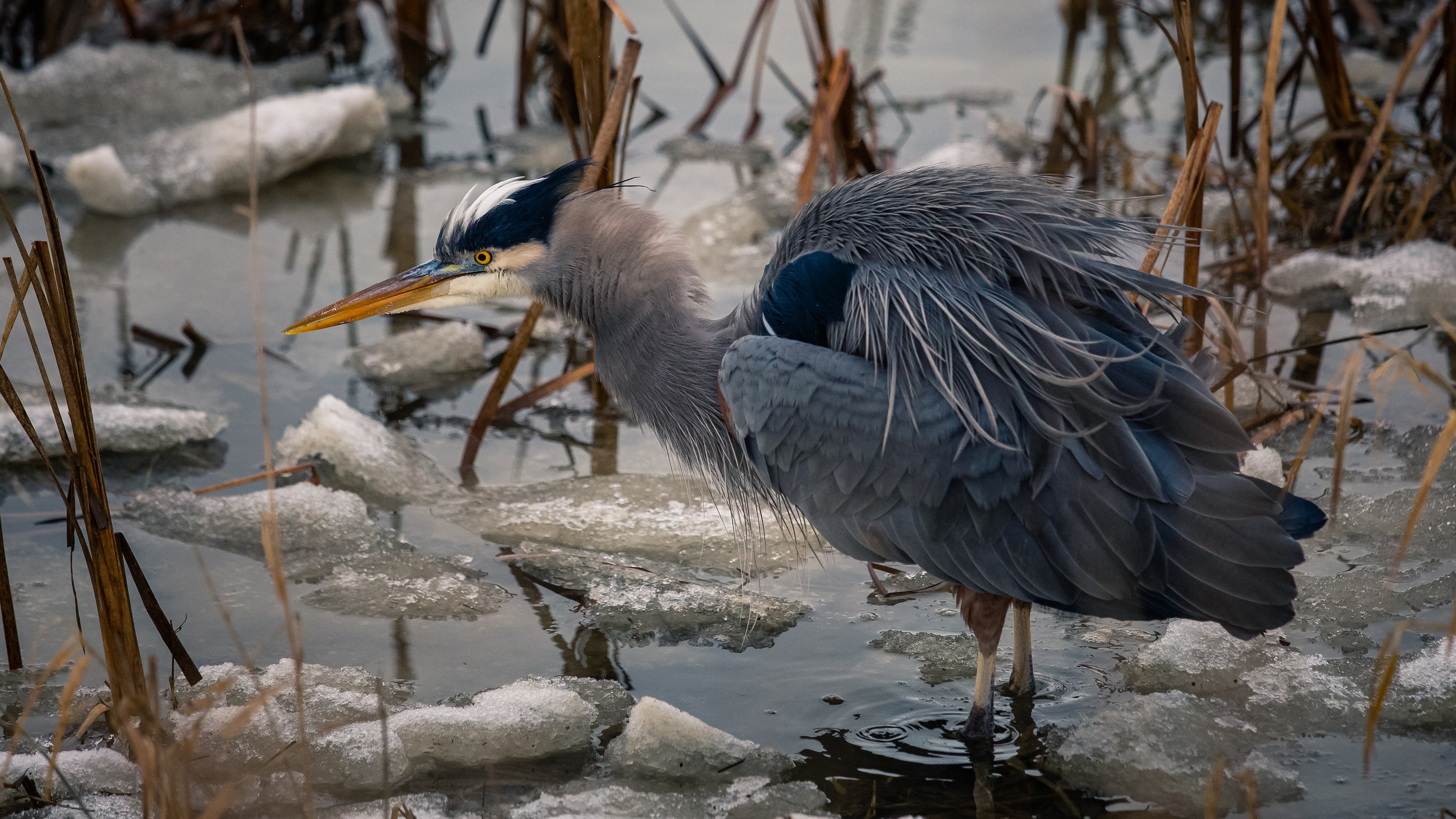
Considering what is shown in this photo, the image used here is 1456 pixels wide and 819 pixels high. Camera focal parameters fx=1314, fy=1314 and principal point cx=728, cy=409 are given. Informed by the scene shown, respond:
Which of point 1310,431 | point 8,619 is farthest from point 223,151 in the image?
point 1310,431

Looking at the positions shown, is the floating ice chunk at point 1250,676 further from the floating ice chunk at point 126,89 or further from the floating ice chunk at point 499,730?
the floating ice chunk at point 126,89

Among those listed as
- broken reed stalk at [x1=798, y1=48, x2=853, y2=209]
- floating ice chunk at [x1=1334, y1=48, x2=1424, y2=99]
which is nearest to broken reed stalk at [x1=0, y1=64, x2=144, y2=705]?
broken reed stalk at [x1=798, y1=48, x2=853, y2=209]

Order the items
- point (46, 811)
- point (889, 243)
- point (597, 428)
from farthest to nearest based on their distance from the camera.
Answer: point (597, 428)
point (889, 243)
point (46, 811)

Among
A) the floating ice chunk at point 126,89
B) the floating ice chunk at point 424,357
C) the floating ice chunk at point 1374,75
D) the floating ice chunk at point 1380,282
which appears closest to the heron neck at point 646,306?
the floating ice chunk at point 424,357

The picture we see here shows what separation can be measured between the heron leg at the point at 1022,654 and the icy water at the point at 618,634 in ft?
0.19

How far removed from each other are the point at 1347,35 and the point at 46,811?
744cm

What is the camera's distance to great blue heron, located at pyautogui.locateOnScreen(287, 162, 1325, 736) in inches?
98.1

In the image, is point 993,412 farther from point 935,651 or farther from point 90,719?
point 90,719

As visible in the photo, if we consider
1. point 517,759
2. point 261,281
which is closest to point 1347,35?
point 261,281

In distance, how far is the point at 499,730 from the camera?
257cm

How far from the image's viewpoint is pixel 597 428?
4172 mm

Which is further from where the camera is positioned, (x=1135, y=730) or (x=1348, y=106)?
(x=1348, y=106)

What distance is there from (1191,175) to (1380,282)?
1.75 m

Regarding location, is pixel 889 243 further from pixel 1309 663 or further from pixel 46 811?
pixel 46 811
